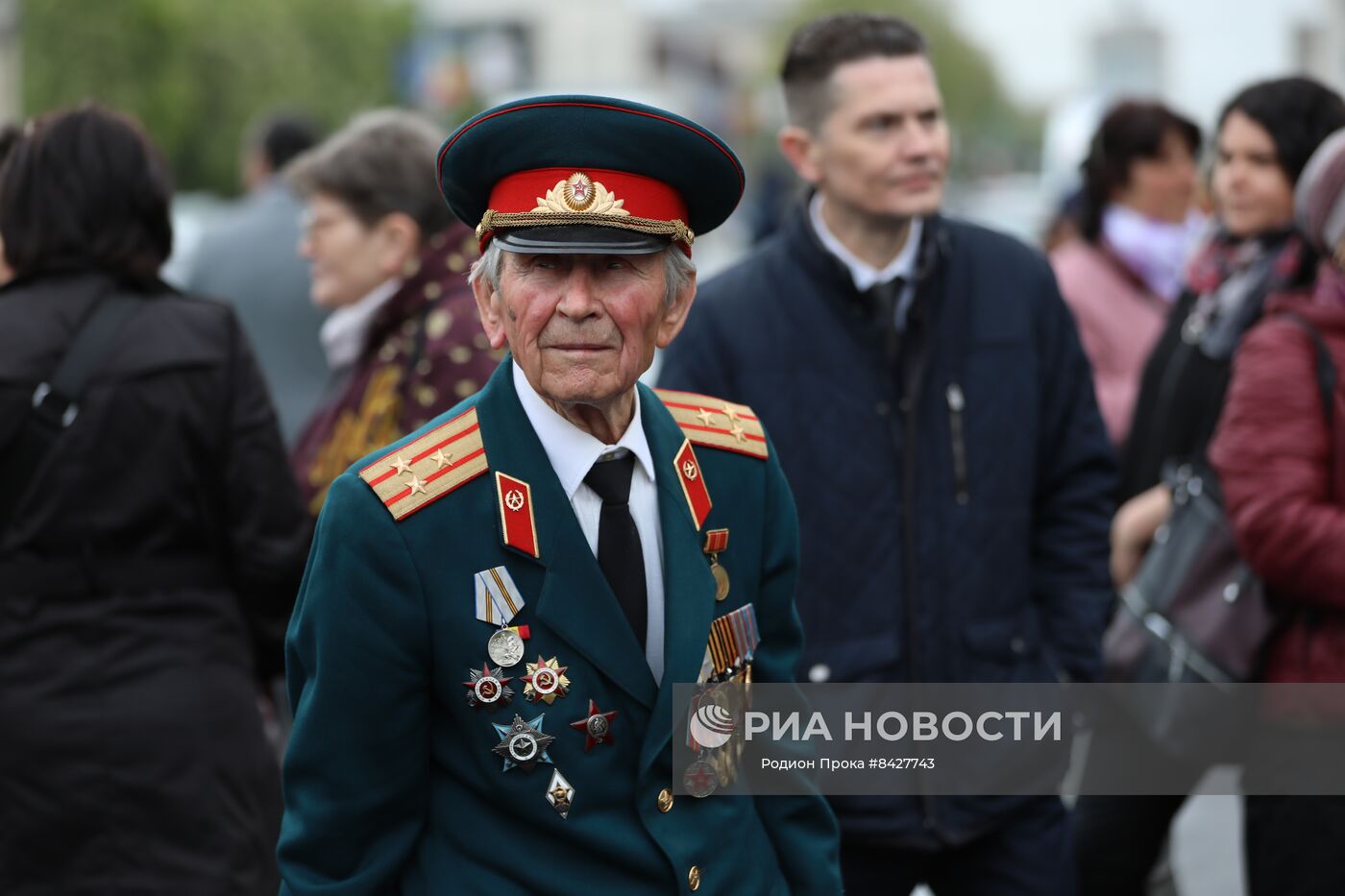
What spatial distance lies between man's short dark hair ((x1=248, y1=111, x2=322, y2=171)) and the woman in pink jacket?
3.89 m

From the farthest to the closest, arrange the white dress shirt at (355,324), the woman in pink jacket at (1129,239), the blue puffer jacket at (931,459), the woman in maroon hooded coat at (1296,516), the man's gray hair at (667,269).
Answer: the woman in pink jacket at (1129,239) < the white dress shirt at (355,324) < the woman in maroon hooded coat at (1296,516) < the blue puffer jacket at (931,459) < the man's gray hair at (667,269)

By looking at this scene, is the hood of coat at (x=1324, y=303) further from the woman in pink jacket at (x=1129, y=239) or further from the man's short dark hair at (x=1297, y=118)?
the woman in pink jacket at (x=1129, y=239)

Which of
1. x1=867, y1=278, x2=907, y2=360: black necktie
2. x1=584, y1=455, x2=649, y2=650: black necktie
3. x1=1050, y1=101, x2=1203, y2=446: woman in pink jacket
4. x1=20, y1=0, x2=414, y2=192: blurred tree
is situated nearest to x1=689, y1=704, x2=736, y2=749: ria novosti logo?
x1=584, y1=455, x2=649, y2=650: black necktie

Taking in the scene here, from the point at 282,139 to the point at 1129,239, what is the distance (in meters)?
4.17

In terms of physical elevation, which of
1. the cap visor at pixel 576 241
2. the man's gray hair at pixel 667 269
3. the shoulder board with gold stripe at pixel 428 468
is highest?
the cap visor at pixel 576 241

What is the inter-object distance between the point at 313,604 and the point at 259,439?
157cm

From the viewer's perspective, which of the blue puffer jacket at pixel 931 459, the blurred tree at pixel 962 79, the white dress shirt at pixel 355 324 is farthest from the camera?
the blurred tree at pixel 962 79

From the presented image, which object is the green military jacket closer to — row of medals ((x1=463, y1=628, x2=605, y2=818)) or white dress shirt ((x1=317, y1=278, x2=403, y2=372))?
row of medals ((x1=463, y1=628, x2=605, y2=818))

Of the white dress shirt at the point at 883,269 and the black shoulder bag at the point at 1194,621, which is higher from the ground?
the white dress shirt at the point at 883,269

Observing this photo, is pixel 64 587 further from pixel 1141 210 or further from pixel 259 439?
pixel 1141 210

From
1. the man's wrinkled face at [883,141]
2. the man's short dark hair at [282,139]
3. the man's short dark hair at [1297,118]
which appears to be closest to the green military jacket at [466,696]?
the man's wrinkled face at [883,141]

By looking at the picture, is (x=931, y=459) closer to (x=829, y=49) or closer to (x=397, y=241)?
(x=829, y=49)

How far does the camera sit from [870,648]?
11.8 feet

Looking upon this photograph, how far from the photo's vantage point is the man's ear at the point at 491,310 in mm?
2539
